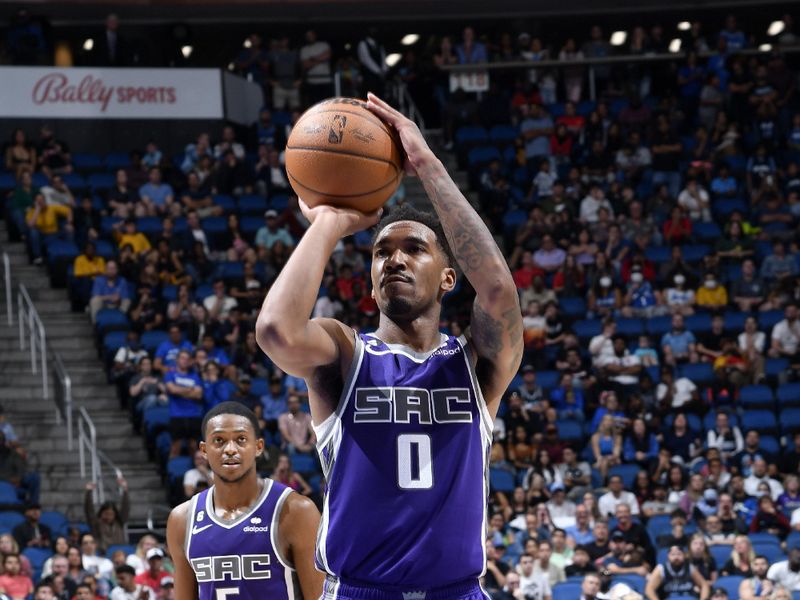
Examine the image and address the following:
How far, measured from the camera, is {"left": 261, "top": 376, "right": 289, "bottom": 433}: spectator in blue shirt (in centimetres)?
1602

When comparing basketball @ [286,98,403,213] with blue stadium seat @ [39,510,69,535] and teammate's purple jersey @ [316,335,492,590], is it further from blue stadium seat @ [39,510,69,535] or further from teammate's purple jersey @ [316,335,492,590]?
blue stadium seat @ [39,510,69,535]

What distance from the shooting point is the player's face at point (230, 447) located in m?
6.40

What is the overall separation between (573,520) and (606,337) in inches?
129

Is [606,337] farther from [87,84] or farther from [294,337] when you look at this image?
[294,337]

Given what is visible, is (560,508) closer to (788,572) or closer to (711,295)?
(788,572)

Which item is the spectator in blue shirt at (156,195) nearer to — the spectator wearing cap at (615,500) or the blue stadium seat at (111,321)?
the blue stadium seat at (111,321)

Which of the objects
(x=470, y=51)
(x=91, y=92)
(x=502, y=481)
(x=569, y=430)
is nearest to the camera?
(x=502, y=481)

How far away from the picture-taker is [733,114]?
21812mm

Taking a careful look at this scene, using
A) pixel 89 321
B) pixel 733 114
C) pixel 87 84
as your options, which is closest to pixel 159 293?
pixel 89 321

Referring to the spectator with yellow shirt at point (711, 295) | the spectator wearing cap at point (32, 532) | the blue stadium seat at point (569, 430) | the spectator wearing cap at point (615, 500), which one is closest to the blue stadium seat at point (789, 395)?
the spectator with yellow shirt at point (711, 295)

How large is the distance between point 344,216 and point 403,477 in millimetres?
788

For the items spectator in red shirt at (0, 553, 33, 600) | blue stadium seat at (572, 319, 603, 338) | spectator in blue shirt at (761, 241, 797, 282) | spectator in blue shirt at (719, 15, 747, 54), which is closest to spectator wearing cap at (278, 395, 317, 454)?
spectator in red shirt at (0, 553, 33, 600)

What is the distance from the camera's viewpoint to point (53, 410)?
56.5 feet

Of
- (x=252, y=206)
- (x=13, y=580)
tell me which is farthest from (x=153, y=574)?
(x=252, y=206)
